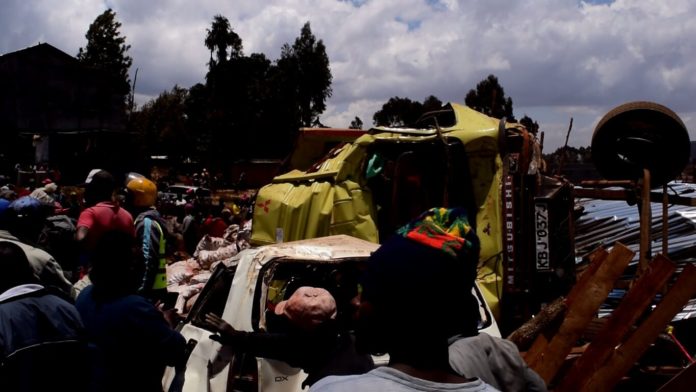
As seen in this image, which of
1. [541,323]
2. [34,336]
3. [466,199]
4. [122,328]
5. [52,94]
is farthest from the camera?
[52,94]

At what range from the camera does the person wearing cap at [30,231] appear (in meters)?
4.25

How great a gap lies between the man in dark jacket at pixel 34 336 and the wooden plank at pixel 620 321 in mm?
2621

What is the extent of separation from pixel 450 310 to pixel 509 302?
511 cm

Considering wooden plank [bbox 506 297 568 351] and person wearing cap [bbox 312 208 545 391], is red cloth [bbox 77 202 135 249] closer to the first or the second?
wooden plank [bbox 506 297 568 351]

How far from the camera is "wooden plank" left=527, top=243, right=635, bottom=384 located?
13.4ft

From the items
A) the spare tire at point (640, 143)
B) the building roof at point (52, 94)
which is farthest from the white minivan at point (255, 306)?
the building roof at point (52, 94)

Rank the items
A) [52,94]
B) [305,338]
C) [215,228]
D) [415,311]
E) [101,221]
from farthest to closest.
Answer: [52,94] → [215,228] → [101,221] → [305,338] → [415,311]

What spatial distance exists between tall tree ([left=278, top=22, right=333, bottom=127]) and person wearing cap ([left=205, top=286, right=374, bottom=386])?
1726 inches

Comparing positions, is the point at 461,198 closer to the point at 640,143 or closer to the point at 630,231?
the point at 640,143

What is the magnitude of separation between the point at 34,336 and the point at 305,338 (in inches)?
48.8

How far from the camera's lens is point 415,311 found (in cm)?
163

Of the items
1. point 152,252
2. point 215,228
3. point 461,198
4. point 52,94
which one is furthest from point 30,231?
point 52,94

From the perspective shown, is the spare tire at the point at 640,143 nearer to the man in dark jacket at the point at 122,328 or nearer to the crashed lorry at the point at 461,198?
the crashed lorry at the point at 461,198

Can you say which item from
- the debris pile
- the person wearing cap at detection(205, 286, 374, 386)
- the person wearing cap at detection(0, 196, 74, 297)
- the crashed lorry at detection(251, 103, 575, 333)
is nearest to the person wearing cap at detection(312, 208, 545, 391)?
the person wearing cap at detection(205, 286, 374, 386)
